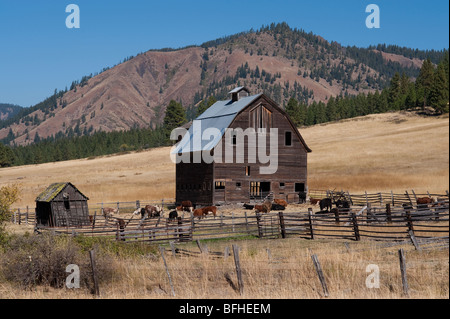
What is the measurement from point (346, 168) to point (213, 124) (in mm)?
25087

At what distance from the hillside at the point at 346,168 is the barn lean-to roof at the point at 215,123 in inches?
445

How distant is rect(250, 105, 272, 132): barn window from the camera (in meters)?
47.0

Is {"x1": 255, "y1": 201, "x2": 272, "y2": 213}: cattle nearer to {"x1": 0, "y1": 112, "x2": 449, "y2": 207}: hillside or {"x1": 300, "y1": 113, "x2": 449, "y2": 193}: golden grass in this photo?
{"x1": 300, "y1": 113, "x2": 449, "y2": 193}: golden grass

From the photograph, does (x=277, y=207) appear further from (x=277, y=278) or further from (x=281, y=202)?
(x=277, y=278)

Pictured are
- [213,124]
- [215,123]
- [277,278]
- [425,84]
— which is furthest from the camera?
[425,84]

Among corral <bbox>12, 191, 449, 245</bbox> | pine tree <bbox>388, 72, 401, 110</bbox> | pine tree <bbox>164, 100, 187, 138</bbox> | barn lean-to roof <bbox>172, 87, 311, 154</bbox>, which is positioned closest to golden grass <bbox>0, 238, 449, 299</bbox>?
corral <bbox>12, 191, 449, 245</bbox>

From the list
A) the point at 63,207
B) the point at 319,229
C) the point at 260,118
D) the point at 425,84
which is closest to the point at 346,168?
the point at 260,118

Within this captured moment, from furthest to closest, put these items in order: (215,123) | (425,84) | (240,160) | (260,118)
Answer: (425,84), (215,123), (260,118), (240,160)

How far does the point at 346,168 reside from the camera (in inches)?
2648

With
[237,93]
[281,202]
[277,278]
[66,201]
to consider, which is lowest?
[277,278]

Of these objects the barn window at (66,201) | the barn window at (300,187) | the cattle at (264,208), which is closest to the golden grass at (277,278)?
the barn window at (66,201)

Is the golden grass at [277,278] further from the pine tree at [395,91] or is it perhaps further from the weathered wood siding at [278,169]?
the pine tree at [395,91]

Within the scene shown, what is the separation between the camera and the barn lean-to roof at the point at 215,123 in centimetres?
4609

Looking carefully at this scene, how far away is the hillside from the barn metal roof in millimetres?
11343
